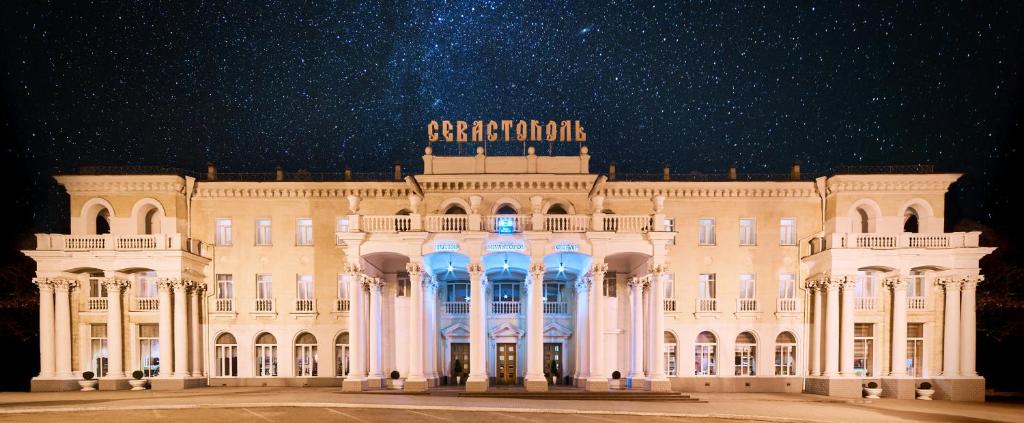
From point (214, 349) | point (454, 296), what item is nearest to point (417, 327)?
point (454, 296)

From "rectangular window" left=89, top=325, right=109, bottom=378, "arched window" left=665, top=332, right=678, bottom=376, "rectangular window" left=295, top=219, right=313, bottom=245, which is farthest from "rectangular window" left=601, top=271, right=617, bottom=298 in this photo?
"rectangular window" left=89, top=325, right=109, bottom=378

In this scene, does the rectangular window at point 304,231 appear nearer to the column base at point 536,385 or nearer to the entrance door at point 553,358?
the entrance door at point 553,358

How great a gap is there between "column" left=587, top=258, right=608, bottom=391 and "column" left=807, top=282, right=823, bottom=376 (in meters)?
14.0

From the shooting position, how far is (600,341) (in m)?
39.2

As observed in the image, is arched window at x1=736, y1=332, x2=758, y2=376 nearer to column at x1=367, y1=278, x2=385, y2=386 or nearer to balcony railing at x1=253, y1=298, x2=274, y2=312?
column at x1=367, y1=278, x2=385, y2=386

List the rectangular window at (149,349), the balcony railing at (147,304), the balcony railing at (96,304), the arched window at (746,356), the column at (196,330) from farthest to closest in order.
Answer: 1. the arched window at (746,356)
2. the rectangular window at (149,349)
3. the balcony railing at (147,304)
4. the balcony railing at (96,304)
5. the column at (196,330)

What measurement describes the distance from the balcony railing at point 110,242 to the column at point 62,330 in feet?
6.87

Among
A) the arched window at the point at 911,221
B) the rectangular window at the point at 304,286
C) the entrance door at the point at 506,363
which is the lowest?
the entrance door at the point at 506,363

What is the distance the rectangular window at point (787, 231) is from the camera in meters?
46.3

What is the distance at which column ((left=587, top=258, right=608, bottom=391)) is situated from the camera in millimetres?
38812

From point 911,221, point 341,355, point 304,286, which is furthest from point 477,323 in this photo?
point 911,221

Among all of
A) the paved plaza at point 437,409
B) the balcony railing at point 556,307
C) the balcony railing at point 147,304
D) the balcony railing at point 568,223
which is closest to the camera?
the paved plaza at point 437,409

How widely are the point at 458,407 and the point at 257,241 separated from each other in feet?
68.2

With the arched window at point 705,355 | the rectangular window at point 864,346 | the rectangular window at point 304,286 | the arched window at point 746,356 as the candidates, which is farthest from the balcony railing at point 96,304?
the rectangular window at point 864,346
